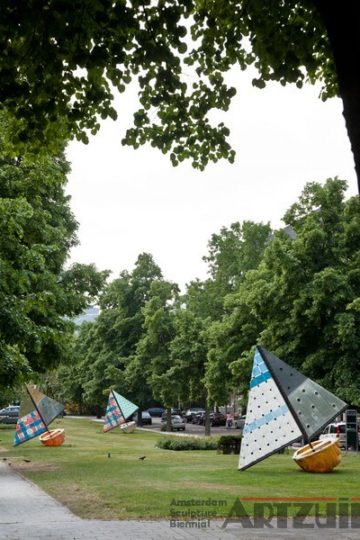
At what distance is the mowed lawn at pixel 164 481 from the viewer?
12758 millimetres

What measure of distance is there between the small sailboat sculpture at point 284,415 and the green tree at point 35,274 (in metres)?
5.53

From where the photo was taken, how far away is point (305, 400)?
1917 centimetres

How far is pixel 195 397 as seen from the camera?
47094 millimetres

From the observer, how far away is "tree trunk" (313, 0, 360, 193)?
4395 millimetres

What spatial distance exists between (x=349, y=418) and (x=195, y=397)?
64.2ft

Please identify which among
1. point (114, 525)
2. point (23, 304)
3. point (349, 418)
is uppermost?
point (23, 304)

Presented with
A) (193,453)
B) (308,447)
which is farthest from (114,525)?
(193,453)

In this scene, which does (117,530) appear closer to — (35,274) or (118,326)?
(35,274)

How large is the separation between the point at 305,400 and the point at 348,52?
1572 centimetres

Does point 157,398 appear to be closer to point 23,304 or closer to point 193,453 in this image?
point 193,453

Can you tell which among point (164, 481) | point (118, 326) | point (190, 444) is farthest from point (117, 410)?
point (164, 481)

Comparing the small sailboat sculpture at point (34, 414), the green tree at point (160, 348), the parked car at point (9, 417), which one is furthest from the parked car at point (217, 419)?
the small sailboat sculpture at point (34, 414)

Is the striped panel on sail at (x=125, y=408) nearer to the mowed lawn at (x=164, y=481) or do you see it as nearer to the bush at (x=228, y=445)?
the mowed lawn at (x=164, y=481)

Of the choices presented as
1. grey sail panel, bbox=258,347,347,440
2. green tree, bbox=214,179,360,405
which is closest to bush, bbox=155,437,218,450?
green tree, bbox=214,179,360,405
